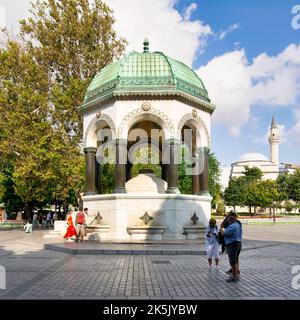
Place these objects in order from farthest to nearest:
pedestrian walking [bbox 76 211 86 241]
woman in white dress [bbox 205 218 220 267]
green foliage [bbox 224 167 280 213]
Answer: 1. green foliage [bbox 224 167 280 213]
2. pedestrian walking [bbox 76 211 86 241]
3. woman in white dress [bbox 205 218 220 267]

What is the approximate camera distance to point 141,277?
8938 mm

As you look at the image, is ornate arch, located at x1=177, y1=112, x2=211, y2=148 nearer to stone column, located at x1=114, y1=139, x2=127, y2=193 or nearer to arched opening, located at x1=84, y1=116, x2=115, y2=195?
stone column, located at x1=114, y1=139, x2=127, y2=193

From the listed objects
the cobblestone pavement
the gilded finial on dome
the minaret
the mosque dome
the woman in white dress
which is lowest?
the cobblestone pavement

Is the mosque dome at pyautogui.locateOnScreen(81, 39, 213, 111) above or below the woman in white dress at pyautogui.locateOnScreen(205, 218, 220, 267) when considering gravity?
above

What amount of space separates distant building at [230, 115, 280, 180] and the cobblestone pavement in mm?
104245

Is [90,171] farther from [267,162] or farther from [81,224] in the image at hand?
[267,162]

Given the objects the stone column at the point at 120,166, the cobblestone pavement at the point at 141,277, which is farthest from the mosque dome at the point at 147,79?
the cobblestone pavement at the point at 141,277

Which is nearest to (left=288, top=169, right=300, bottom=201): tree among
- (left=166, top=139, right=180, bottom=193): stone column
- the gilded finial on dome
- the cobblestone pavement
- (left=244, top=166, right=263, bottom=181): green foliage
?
(left=244, top=166, right=263, bottom=181): green foliage

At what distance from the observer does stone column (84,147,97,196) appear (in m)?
18.5

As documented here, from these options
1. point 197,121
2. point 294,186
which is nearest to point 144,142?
point 197,121

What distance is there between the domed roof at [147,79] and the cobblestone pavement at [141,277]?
24.9ft

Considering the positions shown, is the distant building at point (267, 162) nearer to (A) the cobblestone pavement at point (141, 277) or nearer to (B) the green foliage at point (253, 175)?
(B) the green foliage at point (253, 175)

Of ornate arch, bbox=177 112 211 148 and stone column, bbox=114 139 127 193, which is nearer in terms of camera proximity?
stone column, bbox=114 139 127 193

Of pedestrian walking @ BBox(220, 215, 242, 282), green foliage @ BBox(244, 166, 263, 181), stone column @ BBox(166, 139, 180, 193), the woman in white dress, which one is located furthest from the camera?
green foliage @ BBox(244, 166, 263, 181)
